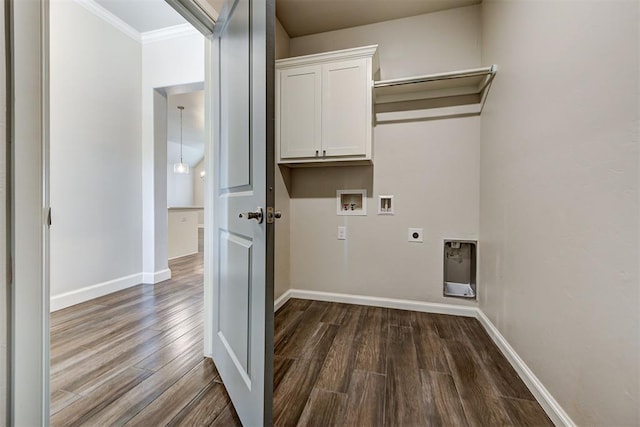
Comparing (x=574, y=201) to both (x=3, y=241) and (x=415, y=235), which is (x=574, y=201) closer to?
(x=415, y=235)

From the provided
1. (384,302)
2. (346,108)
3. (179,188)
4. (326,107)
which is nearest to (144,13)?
(326,107)

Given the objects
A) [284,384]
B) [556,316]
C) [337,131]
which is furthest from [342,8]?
[284,384]

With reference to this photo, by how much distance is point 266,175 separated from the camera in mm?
957

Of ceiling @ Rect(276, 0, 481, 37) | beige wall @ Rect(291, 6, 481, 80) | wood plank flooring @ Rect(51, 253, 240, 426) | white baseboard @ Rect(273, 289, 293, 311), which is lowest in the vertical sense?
wood plank flooring @ Rect(51, 253, 240, 426)

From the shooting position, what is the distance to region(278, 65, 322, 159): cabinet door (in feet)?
7.59

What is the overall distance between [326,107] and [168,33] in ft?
7.01

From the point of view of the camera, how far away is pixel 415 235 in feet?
7.94

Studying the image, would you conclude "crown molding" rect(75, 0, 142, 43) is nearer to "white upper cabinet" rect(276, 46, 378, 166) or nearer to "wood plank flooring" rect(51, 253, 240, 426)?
"white upper cabinet" rect(276, 46, 378, 166)

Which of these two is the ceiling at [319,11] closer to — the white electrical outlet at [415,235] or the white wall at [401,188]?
the white wall at [401,188]

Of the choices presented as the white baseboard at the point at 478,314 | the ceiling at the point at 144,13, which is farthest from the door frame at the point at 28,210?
the ceiling at the point at 144,13

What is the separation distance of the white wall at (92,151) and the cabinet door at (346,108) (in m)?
2.26

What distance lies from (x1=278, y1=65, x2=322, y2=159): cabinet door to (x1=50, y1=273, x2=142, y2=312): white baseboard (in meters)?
2.24

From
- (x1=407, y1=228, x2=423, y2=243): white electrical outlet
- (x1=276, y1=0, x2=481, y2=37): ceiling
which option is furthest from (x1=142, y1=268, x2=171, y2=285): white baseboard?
(x1=276, y1=0, x2=481, y2=37): ceiling

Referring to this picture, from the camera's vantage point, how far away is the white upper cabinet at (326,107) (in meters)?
2.20
